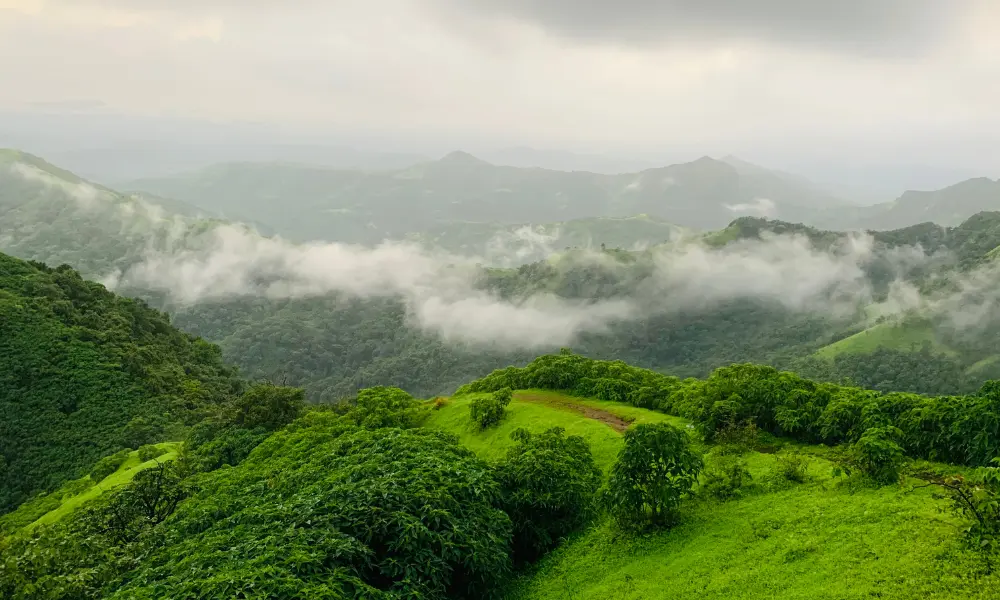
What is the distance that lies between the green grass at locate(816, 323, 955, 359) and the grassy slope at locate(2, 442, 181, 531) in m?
192

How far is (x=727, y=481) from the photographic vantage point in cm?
1897

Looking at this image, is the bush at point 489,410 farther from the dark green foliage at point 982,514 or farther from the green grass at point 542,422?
the dark green foliage at point 982,514

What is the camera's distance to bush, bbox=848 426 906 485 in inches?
638

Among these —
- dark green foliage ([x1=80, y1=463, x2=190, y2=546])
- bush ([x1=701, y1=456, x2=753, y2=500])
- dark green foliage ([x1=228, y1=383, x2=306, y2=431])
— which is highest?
bush ([x1=701, y1=456, x2=753, y2=500])

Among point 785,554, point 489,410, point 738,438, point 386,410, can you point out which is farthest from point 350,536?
point 386,410

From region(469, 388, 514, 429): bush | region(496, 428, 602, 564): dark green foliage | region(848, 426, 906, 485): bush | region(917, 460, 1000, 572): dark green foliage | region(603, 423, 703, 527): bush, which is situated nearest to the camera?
region(917, 460, 1000, 572): dark green foliage

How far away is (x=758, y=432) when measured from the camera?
78.3ft

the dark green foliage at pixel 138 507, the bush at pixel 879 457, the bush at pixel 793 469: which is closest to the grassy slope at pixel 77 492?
the dark green foliage at pixel 138 507

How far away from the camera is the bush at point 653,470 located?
1673cm

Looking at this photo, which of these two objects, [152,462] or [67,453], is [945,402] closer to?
[152,462]

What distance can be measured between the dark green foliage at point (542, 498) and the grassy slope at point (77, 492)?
1246 inches

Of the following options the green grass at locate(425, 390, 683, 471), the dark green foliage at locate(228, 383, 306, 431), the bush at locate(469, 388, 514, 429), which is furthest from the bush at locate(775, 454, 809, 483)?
the dark green foliage at locate(228, 383, 306, 431)

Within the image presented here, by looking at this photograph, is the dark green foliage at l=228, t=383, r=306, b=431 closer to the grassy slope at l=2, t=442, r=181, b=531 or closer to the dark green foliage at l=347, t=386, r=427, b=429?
the grassy slope at l=2, t=442, r=181, b=531

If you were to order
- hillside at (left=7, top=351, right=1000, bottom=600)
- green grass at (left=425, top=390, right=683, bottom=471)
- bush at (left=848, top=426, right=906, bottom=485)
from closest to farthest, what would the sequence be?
hillside at (left=7, top=351, right=1000, bottom=600) → bush at (left=848, top=426, right=906, bottom=485) → green grass at (left=425, top=390, right=683, bottom=471)
